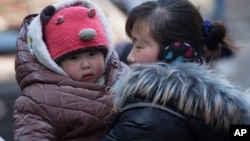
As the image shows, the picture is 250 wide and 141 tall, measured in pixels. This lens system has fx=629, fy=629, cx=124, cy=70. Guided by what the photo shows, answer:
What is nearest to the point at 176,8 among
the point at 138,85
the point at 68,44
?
the point at 138,85

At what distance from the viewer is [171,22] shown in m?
2.08

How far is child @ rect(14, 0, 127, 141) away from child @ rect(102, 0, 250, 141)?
0.72 ft

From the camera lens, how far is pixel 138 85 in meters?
1.99

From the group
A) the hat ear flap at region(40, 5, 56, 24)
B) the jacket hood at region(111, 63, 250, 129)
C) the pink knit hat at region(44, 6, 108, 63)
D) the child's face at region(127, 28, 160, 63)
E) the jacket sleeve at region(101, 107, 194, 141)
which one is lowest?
the jacket sleeve at region(101, 107, 194, 141)

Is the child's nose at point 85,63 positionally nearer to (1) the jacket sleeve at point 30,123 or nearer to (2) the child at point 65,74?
(2) the child at point 65,74

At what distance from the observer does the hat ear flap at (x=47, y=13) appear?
243 cm

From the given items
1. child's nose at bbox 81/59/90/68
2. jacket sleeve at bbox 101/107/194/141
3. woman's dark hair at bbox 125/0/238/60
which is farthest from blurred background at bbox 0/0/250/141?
jacket sleeve at bbox 101/107/194/141

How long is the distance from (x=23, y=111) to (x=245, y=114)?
31.0 inches

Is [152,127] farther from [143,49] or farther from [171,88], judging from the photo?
[143,49]

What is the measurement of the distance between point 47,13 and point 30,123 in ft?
1.53

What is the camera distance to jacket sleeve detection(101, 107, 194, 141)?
193 cm

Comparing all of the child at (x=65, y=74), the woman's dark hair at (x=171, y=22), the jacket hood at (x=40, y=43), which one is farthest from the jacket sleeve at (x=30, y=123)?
the woman's dark hair at (x=171, y=22)

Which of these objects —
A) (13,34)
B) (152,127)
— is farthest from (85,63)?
(13,34)

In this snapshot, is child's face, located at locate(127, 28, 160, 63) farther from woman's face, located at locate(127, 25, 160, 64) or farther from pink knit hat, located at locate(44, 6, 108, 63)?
pink knit hat, located at locate(44, 6, 108, 63)
